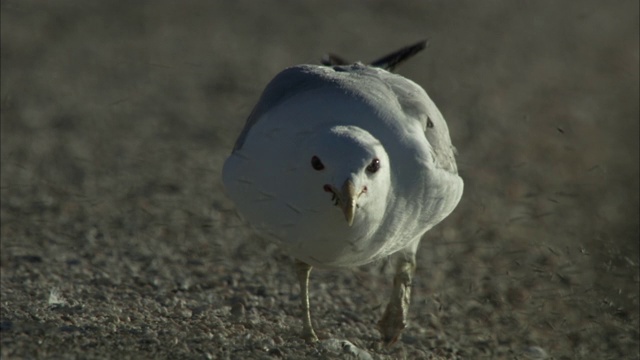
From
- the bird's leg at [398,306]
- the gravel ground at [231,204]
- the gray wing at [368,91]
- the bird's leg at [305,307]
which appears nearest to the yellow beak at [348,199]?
the gray wing at [368,91]

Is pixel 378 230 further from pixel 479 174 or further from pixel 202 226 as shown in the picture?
pixel 479 174

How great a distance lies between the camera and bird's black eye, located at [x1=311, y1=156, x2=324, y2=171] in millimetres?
5297

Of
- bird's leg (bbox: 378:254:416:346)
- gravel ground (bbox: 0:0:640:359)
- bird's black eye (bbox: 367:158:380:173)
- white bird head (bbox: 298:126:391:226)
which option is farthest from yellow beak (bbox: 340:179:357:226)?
bird's leg (bbox: 378:254:416:346)

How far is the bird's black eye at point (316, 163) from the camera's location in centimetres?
530

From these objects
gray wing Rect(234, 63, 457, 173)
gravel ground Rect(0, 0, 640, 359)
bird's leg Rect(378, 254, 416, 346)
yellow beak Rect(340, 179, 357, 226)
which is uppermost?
yellow beak Rect(340, 179, 357, 226)

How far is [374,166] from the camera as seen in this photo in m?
5.33

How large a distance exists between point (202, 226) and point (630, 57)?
8.29m

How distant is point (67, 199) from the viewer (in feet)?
30.2

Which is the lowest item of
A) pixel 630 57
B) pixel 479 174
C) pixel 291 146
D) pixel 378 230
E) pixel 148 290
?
pixel 630 57

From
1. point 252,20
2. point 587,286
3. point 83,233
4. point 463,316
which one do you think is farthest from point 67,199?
point 252,20

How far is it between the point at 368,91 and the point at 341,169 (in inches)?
38.8

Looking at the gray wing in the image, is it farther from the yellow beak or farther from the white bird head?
the yellow beak

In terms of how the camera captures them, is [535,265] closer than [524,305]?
No

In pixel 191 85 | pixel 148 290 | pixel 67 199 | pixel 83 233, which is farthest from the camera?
pixel 191 85
